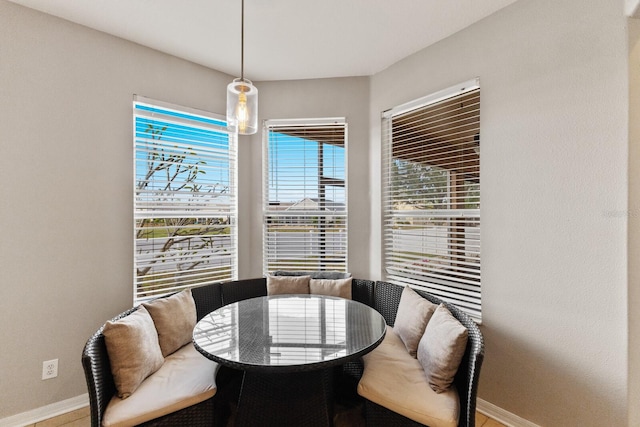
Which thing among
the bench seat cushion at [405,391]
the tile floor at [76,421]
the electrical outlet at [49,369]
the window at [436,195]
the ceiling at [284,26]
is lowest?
the tile floor at [76,421]

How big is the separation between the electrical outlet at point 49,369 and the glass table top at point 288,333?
1.18 metres

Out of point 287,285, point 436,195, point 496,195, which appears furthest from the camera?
point 287,285

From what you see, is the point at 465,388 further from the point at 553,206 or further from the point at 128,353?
the point at 128,353

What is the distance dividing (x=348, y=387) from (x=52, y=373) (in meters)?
2.10

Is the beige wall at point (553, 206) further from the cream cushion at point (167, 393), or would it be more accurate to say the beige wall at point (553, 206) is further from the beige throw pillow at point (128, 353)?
the beige throw pillow at point (128, 353)

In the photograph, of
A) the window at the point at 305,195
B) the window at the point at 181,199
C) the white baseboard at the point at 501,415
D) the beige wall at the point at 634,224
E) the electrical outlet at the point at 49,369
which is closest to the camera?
the beige wall at the point at 634,224

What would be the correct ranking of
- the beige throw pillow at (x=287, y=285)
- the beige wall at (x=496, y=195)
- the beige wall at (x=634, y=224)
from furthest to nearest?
the beige throw pillow at (x=287, y=285) < the beige wall at (x=496, y=195) < the beige wall at (x=634, y=224)

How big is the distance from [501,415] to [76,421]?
9.47ft

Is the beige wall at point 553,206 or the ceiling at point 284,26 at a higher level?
the ceiling at point 284,26

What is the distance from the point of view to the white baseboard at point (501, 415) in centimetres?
193

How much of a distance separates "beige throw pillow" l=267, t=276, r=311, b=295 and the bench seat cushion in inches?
34.6

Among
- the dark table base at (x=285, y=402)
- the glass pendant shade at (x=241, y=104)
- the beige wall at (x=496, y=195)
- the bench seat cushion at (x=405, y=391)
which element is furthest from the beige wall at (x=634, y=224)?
the glass pendant shade at (x=241, y=104)

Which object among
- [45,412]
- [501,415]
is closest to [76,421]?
[45,412]

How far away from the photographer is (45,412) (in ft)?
6.72
